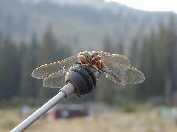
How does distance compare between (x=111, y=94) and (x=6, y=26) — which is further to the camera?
(x=6, y=26)

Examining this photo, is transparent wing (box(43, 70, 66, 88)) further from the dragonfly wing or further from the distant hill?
the distant hill

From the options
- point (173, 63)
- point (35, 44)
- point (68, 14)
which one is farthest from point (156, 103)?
point (68, 14)

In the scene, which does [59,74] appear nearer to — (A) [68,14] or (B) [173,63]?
(B) [173,63]

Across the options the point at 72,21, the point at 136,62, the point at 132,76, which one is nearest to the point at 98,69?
the point at 132,76

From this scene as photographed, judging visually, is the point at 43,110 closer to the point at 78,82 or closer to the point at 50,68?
the point at 78,82

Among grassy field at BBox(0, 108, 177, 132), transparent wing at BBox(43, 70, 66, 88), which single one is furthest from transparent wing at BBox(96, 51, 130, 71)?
grassy field at BBox(0, 108, 177, 132)

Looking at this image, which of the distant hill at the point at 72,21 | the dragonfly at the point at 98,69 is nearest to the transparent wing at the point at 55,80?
the dragonfly at the point at 98,69
